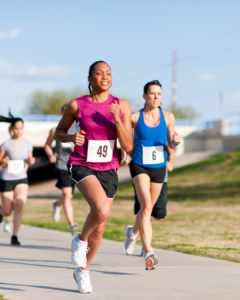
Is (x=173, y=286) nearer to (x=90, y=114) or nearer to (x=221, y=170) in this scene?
(x=90, y=114)

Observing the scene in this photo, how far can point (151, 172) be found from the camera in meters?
6.30

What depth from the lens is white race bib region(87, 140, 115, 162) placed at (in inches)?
182

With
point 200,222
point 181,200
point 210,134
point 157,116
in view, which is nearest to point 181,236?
point 200,222

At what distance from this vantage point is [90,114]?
465 centimetres

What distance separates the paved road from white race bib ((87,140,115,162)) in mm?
1214

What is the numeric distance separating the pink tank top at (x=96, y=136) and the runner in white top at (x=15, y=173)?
11.8 ft

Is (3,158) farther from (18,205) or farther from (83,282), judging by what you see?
(83,282)

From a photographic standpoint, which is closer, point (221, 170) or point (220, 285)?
point (220, 285)

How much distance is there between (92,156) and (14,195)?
12.9 feet

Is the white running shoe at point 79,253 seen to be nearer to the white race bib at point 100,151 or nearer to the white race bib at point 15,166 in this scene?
the white race bib at point 100,151

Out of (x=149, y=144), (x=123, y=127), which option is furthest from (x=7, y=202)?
(x=123, y=127)

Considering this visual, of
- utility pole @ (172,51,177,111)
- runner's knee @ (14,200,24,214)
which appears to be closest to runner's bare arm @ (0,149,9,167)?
runner's knee @ (14,200,24,214)

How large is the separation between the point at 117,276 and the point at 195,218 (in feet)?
27.9

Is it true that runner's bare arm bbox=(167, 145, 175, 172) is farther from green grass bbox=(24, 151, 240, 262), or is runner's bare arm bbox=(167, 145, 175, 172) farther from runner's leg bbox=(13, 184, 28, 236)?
runner's leg bbox=(13, 184, 28, 236)
